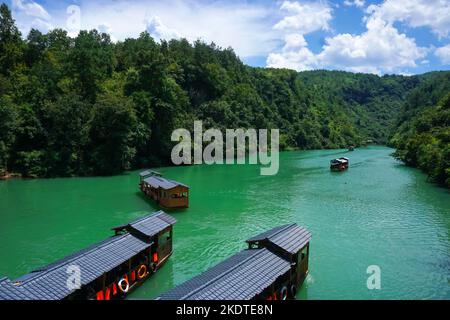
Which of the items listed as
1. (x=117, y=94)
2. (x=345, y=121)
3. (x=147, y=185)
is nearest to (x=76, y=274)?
(x=147, y=185)

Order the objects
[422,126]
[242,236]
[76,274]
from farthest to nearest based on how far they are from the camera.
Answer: [422,126], [242,236], [76,274]

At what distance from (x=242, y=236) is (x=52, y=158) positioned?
3643cm

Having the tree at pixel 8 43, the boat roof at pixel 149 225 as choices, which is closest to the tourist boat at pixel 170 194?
the boat roof at pixel 149 225

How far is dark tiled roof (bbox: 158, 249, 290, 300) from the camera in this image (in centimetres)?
1220

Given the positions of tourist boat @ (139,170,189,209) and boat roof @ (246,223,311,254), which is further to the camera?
tourist boat @ (139,170,189,209)

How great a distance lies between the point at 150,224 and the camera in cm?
2019

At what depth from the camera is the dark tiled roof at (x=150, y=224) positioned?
755 inches

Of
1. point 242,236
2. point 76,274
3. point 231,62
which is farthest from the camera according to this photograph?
point 231,62

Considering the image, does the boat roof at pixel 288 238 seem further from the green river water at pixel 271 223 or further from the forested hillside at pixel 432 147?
the forested hillside at pixel 432 147

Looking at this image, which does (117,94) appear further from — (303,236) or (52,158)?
(303,236)

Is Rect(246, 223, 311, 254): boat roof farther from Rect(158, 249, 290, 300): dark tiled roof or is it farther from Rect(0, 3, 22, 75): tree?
Rect(0, 3, 22, 75): tree

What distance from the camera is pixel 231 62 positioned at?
388 ft

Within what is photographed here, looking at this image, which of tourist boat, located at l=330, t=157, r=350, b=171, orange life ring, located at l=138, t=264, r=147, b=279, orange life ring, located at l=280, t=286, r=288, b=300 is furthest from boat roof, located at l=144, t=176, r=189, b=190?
tourist boat, located at l=330, t=157, r=350, b=171

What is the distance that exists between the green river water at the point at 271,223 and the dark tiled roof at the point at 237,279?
→ 10.7 ft
